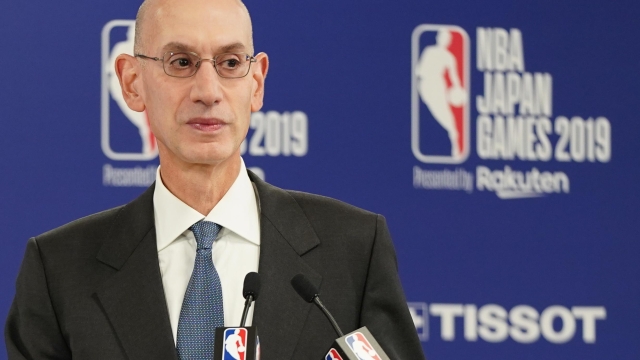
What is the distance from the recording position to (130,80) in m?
2.07

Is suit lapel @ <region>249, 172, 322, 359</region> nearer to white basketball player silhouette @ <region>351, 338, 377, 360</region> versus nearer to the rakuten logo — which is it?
white basketball player silhouette @ <region>351, 338, 377, 360</region>

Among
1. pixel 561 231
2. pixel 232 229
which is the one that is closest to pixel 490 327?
pixel 561 231

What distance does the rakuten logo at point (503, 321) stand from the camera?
3.58m

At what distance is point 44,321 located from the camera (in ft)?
6.21

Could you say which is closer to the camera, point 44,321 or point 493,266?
Result: point 44,321

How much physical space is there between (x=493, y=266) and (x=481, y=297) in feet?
0.40

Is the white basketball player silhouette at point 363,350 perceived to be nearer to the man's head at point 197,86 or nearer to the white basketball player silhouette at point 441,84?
the man's head at point 197,86

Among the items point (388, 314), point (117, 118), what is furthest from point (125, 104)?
point (388, 314)

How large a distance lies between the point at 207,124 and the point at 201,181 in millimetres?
145

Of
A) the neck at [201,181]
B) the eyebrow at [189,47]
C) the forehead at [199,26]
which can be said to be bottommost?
the neck at [201,181]

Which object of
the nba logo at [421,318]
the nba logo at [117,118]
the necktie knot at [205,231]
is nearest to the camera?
the necktie knot at [205,231]

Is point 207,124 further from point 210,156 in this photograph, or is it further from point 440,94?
point 440,94

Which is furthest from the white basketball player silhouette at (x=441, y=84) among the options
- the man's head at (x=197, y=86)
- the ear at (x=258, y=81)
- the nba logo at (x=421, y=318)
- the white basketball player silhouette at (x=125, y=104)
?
the man's head at (x=197, y=86)

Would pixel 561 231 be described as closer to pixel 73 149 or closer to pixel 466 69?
pixel 466 69
